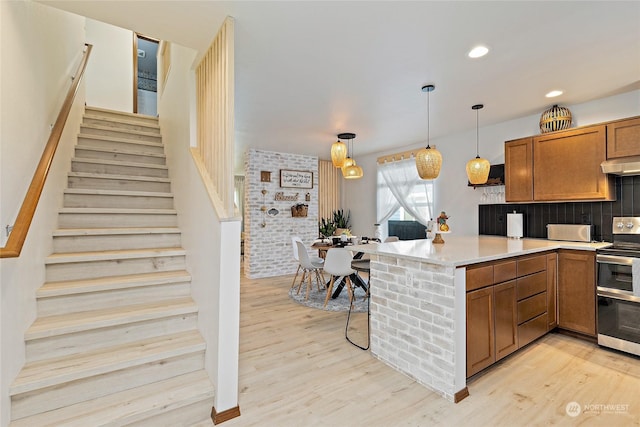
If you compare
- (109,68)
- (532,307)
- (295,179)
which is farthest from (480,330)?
(109,68)

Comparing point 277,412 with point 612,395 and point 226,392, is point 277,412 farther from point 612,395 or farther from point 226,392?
point 612,395

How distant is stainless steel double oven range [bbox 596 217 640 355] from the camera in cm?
254

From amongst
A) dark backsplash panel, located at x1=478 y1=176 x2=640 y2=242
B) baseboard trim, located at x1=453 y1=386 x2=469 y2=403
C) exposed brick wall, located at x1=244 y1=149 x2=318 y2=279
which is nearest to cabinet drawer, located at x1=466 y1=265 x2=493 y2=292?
baseboard trim, located at x1=453 y1=386 x2=469 y2=403

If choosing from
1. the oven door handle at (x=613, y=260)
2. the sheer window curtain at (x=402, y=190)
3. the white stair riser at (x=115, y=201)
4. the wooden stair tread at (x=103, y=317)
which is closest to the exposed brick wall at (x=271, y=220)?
the sheer window curtain at (x=402, y=190)

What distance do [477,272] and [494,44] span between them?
1.73 m

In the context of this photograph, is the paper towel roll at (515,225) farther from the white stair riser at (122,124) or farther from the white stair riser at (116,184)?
the white stair riser at (122,124)

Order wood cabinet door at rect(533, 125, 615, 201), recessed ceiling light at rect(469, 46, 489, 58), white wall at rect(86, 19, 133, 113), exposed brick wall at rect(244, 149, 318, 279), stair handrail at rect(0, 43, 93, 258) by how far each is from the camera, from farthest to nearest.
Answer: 1. exposed brick wall at rect(244, 149, 318, 279)
2. white wall at rect(86, 19, 133, 113)
3. wood cabinet door at rect(533, 125, 615, 201)
4. recessed ceiling light at rect(469, 46, 489, 58)
5. stair handrail at rect(0, 43, 93, 258)

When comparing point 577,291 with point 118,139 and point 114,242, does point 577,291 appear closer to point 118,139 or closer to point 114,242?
point 114,242

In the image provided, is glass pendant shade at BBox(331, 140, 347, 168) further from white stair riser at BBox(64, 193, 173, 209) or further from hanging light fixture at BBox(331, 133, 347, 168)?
white stair riser at BBox(64, 193, 173, 209)

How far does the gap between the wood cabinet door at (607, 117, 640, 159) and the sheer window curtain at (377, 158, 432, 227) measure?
2549mm

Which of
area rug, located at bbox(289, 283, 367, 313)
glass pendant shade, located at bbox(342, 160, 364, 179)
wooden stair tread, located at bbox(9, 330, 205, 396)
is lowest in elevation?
area rug, located at bbox(289, 283, 367, 313)

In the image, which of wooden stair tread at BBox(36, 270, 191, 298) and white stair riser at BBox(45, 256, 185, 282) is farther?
white stair riser at BBox(45, 256, 185, 282)

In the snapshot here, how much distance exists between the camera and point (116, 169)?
3311 millimetres

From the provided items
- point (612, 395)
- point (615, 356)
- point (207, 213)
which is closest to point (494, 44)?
point (207, 213)
